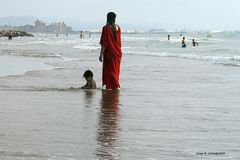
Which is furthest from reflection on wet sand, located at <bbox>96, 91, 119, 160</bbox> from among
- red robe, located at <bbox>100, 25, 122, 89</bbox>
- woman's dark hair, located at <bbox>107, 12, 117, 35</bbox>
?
woman's dark hair, located at <bbox>107, 12, 117, 35</bbox>

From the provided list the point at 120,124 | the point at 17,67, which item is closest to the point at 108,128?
the point at 120,124

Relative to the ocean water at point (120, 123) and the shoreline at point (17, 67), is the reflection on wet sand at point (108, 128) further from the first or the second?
the shoreline at point (17, 67)

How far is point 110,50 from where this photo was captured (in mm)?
10531

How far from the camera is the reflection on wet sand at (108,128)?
4.75 meters

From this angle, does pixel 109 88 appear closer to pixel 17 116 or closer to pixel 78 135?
pixel 17 116

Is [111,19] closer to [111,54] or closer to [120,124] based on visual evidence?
[111,54]

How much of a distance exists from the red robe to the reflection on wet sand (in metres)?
1.02

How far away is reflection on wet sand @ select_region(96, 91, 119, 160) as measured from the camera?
4.75 m

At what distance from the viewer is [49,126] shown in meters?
6.09

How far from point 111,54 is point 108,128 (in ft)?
14.9

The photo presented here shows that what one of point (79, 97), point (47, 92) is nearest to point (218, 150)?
point (79, 97)

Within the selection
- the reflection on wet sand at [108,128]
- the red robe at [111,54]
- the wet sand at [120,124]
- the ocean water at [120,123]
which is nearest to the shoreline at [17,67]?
the ocean water at [120,123]

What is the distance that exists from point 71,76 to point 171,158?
10.7 meters

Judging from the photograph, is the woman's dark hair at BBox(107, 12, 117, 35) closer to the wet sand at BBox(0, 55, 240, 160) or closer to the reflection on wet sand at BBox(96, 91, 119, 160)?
the wet sand at BBox(0, 55, 240, 160)
